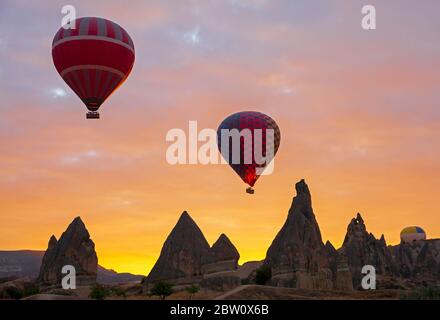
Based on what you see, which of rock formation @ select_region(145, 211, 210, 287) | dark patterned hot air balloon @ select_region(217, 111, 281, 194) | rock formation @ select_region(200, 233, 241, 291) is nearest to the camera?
dark patterned hot air balloon @ select_region(217, 111, 281, 194)

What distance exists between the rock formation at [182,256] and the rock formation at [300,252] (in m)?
9.10

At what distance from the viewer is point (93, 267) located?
266ft

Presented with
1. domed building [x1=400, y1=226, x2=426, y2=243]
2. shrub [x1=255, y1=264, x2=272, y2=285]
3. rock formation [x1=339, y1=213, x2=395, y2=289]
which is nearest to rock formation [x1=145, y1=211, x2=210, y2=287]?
shrub [x1=255, y1=264, x2=272, y2=285]

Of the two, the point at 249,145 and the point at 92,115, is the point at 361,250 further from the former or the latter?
the point at 92,115

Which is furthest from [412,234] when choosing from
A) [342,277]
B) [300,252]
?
[300,252]

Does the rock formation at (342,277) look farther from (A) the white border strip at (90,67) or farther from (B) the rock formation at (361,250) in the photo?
(A) the white border strip at (90,67)

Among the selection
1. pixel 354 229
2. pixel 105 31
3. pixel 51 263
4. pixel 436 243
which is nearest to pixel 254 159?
pixel 105 31

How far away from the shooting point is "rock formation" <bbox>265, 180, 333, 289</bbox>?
70.8 meters

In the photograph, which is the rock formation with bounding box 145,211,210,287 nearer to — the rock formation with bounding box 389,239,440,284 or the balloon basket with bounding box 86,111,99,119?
the balloon basket with bounding box 86,111,99,119

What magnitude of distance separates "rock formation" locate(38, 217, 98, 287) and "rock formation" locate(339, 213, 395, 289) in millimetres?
39225

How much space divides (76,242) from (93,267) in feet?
12.8

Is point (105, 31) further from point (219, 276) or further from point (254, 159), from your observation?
point (219, 276)

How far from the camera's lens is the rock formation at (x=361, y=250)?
10075 centimetres

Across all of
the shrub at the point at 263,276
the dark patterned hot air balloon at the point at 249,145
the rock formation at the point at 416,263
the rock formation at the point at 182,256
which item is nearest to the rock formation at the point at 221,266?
the shrub at the point at 263,276
